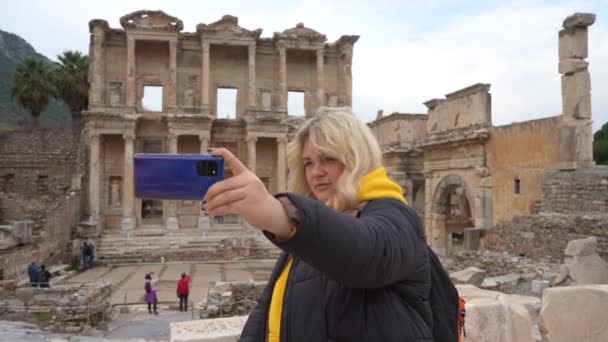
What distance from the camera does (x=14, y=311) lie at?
1211 cm

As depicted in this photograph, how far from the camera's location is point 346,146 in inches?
64.2

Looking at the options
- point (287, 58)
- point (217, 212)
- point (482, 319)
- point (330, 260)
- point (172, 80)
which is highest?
point (287, 58)

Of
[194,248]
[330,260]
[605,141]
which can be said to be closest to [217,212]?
[330,260]

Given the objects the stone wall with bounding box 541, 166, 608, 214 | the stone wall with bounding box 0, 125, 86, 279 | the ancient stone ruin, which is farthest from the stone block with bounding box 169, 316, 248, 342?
the stone wall with bounding box 0, 125, 86, 279

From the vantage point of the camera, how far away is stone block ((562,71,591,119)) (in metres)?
12.1

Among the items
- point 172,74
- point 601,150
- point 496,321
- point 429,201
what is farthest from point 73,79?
point 496,321

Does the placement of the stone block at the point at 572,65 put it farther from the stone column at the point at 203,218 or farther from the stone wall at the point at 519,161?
the stone column at the point at 203,218

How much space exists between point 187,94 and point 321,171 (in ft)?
90.8

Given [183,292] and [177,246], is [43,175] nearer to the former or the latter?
[177,246]

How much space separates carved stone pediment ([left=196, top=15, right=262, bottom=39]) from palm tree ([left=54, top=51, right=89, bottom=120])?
20108 millimetres

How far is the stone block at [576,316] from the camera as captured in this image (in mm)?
3688

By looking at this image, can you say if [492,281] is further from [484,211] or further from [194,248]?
[194,248]

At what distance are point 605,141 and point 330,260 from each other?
142 feet

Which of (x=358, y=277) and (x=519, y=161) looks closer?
(x=358, y=277)
